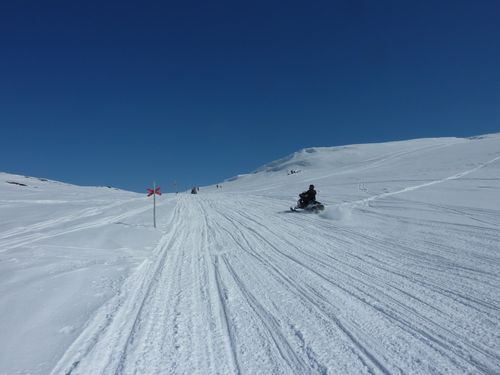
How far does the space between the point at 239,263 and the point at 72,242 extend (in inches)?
202

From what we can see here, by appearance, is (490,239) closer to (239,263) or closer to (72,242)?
(239,263)

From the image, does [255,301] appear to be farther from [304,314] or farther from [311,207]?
[311,207]

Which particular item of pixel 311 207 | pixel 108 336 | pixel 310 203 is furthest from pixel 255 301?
pixel 310 203

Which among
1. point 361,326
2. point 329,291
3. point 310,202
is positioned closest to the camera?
point 361,326

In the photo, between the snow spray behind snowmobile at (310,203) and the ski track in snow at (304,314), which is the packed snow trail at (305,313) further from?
the snow spray behind snowmobile at (310,203)

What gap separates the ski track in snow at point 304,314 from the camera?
365cm

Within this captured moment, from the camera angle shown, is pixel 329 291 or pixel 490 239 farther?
pixel 490 239

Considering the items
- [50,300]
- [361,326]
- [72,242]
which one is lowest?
[361,326]

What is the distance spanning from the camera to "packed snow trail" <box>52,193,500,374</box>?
365 cm

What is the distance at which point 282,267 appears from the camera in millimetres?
7293

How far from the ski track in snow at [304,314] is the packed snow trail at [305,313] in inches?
0.7

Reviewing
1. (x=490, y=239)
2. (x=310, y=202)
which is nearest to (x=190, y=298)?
(x=490, y=239)

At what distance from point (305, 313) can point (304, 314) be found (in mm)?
36

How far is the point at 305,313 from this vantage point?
4.86 meters
